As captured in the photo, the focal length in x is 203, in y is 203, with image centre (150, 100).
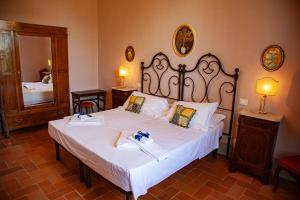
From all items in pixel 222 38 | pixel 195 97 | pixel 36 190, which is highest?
pixel 222 38

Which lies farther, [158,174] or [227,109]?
[227,109]

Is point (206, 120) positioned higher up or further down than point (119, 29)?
further down

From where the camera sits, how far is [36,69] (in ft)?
13.2

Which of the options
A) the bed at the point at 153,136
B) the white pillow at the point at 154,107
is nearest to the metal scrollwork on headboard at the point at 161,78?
Answer: the bed at the point at 153,136

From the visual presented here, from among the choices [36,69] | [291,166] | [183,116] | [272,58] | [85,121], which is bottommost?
[291,166]

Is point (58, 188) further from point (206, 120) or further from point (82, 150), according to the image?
point (206, 120)

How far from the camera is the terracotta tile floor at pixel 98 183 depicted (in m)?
2.40

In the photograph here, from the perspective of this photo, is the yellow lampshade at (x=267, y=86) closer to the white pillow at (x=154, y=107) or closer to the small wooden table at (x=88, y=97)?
the white pillow at (x=154, y=107)

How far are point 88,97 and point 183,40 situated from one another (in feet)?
9.80

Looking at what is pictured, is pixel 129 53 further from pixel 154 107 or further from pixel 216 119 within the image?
pixel 216 119

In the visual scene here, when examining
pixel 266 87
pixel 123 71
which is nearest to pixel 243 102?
pixel 266 87

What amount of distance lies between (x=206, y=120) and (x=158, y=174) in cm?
124

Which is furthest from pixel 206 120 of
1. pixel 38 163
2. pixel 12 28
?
pixel 12 28

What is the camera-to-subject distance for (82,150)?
91.2 inches
